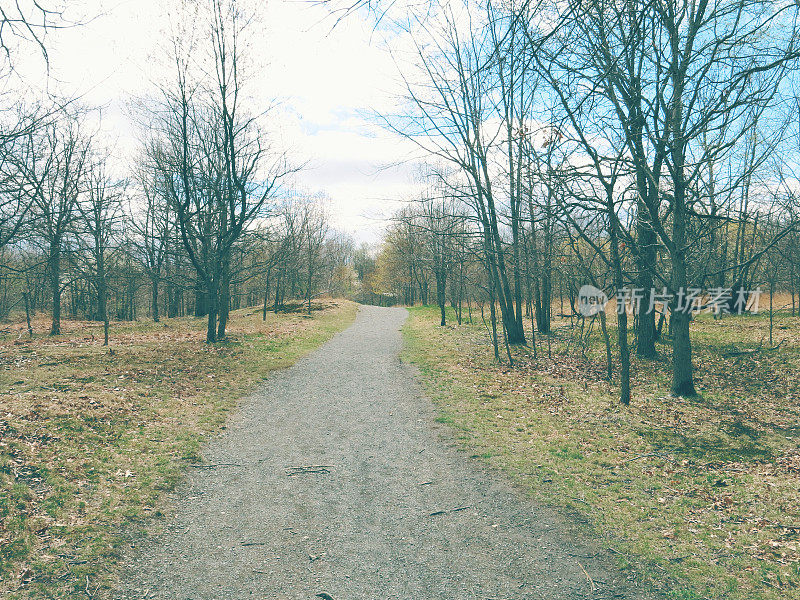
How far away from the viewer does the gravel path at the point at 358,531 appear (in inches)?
147

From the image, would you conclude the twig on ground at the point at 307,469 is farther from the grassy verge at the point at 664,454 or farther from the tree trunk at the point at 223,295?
the tree trunk at the point at 223,295

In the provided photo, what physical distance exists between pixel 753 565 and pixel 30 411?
9.18 metres

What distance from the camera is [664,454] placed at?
6.58 m

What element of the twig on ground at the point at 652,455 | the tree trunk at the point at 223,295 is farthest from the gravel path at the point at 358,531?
the tree trunk at the point at 223,295

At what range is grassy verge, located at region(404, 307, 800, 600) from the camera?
159 inches

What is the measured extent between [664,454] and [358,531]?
468 centimetres

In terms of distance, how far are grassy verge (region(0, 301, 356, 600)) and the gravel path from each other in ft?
1.47

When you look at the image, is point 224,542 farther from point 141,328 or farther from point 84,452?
point 141,328

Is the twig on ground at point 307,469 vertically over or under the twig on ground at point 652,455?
under

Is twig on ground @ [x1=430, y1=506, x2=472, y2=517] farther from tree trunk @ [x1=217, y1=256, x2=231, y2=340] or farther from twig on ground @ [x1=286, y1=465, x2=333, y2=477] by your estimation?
tree trunk @ [x1=217, y1=256, x2=231, y2=340]

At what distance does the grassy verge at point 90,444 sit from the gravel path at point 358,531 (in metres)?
0.45
